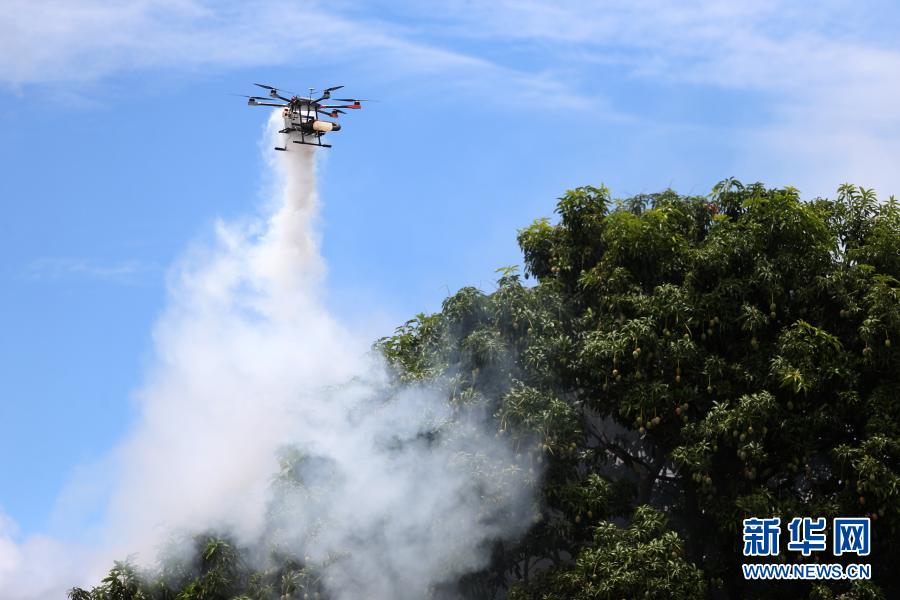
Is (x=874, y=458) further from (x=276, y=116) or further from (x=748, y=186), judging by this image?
(x=276, y=116)

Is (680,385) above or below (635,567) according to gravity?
above

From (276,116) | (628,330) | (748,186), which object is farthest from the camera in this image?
(276,116)

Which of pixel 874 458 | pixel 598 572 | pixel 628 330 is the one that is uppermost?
pixel 628 330

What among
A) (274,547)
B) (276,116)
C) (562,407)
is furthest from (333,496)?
(276,116)

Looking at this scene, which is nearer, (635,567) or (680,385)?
(635,567)

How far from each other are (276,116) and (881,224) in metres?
14.2

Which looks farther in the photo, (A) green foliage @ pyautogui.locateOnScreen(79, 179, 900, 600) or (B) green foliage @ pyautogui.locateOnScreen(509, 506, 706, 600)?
(A) green foliage @ pyautogui.locateOnScreen(79, 179, 900, 600)

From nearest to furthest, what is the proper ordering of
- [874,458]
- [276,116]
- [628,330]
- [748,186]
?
[874,458] < [628,330] < [748,186] < [276,116]

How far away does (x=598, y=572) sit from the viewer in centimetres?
2614

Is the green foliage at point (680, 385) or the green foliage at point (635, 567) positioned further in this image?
the green foliage at point (680, 385)

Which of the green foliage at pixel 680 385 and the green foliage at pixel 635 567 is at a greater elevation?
the green foliage at pixel 680 385

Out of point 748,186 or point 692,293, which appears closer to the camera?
point 692,293

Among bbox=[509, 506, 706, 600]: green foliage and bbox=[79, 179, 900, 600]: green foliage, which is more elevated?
bbox=[79, 179, 900, 600]: green foliage

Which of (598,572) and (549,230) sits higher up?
(549,230)
